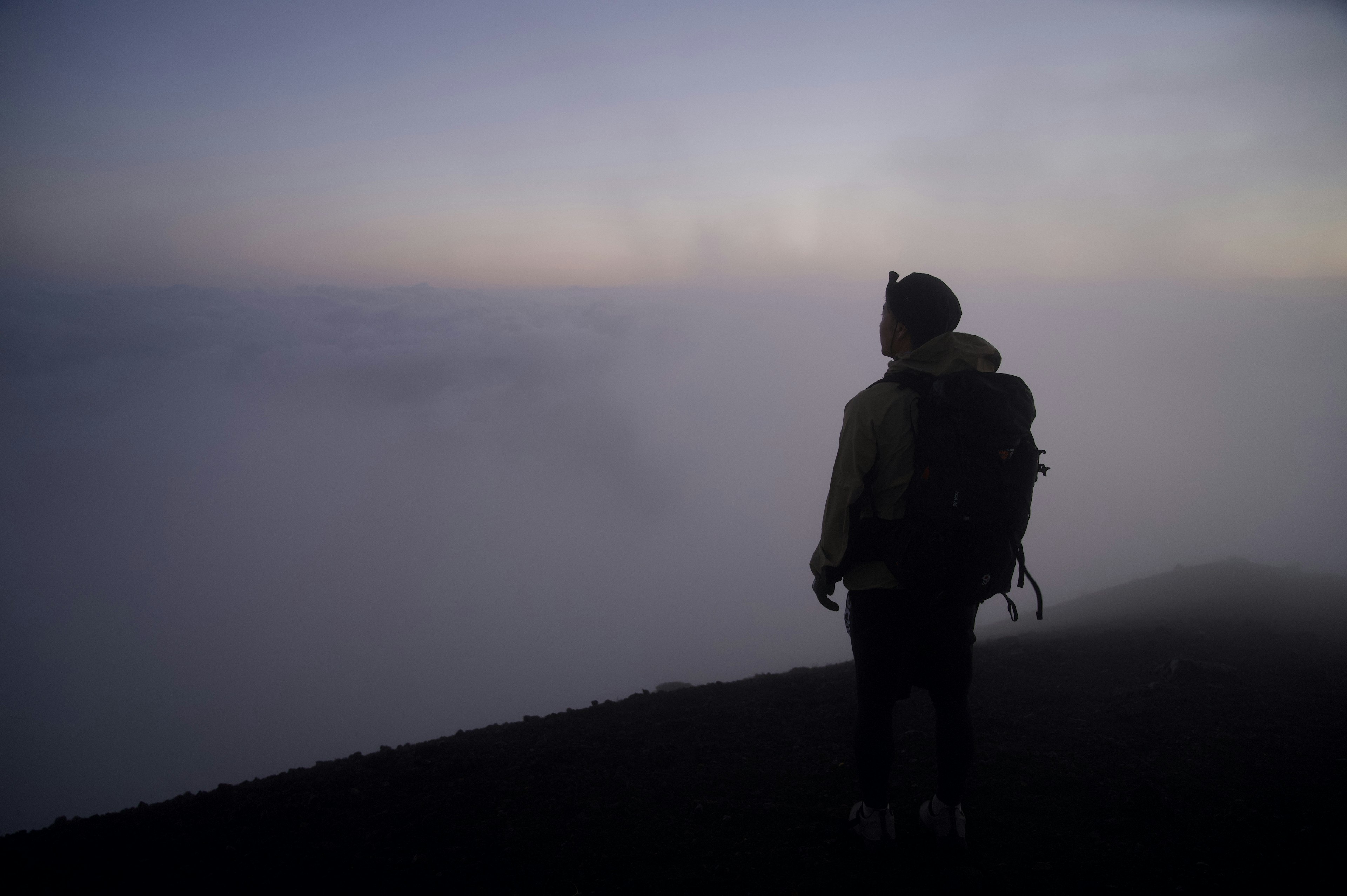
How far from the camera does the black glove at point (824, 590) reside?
319 centimetres

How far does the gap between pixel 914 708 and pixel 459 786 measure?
4044 mm

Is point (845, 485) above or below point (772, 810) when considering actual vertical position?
above

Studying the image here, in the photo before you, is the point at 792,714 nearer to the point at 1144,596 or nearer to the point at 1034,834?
the point at 1034,834

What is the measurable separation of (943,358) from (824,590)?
1.28 m

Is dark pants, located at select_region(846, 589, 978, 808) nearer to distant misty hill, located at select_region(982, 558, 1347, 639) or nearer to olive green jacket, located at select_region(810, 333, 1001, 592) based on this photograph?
olive green jacket, located at select_region(810, 333, 1001, 592)

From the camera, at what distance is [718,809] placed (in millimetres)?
4195

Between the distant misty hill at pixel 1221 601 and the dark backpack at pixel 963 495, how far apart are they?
1035 cm

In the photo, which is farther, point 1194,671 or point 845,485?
point 1194,671

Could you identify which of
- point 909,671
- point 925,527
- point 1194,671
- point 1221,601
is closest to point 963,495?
point 925,527

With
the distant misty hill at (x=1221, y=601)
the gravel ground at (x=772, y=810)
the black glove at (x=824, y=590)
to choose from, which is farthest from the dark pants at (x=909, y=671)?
the distant misty hill at (x=1221, y=601)

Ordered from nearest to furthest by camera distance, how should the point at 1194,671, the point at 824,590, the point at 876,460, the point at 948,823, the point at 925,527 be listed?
the point at 925,527
the point at 876,460
the point at 824,590
the point at 948,823
the point at 1194,671

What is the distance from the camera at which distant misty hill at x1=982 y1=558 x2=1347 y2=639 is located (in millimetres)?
11648

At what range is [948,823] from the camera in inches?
133

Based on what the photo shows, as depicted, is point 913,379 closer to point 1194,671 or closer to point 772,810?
point 772,810
